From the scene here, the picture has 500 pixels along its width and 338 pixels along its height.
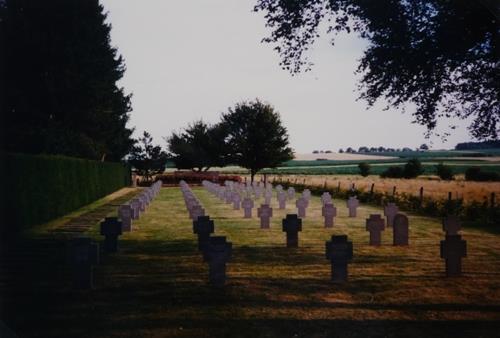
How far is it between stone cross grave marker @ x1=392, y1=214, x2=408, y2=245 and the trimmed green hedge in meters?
11.7

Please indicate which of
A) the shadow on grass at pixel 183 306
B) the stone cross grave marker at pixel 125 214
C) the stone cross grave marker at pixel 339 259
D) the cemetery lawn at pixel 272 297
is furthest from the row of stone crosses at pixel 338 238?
the stone cross grave marker at pixel 125 214

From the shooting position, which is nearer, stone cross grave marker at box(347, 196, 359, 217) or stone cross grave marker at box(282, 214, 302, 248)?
stone cross grave marker at box(282, 214, 302, 248)

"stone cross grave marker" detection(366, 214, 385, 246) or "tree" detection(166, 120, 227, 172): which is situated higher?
"tree" detection(166, 120, 227, 172)

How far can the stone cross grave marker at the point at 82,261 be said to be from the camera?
27.5 ft

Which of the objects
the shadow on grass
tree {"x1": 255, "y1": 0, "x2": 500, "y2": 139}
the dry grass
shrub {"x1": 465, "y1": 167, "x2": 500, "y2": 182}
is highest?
tree {"x1": 255, "y1": 0, "x2": 500, "y2": 139}

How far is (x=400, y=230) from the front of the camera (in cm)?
1284

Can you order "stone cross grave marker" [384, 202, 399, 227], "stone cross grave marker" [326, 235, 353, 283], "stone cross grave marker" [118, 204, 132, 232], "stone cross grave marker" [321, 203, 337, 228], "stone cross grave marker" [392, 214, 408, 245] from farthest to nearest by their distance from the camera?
"stone cross grave marker" [321, 203, 337, 228]
"stone cross grave marker" [384, 202, 399, 227]
"stone cross grave marker" [118, 204, 132, 232]
"stone cross grave marker" [392, 214, 408, 245]
"stone cross grave marker" [326, 235, 353, 283]

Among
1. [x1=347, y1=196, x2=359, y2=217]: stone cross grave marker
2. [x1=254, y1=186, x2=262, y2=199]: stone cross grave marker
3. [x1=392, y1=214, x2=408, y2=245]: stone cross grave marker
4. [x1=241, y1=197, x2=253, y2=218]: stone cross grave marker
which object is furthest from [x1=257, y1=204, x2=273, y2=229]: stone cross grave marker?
[x1=254, y1=186, x2=262, y2=199]: stone cross grave marker

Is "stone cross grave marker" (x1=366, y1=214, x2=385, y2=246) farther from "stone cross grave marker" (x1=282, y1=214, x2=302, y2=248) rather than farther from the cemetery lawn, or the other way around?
"stone cross grave marker" (x1=282, y1=214, x2=302, y2=248)

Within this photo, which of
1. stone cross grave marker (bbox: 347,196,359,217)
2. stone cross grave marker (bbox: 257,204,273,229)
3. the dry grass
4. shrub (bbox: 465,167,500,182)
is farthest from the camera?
shrub (bbox: 465,167,500,182)

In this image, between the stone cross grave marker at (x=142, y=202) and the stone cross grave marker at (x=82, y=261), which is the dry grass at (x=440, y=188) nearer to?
the stone cross grave marker at (x=142, y=202)

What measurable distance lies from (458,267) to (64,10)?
35802 millimetres

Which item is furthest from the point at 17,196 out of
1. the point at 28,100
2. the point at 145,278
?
the point at 28,100

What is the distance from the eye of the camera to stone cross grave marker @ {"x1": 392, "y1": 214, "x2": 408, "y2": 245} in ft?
41.9
